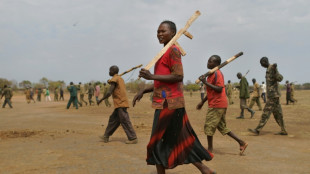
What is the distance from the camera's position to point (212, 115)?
5.33 m

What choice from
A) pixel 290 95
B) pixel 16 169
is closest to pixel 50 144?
pixel 16 169

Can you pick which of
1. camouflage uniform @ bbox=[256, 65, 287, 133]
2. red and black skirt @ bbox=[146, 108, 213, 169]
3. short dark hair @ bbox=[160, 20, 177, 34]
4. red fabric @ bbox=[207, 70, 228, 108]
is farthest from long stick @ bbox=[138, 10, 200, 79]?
camouflage uniform @ bbox=[256, 65, 287, 133]

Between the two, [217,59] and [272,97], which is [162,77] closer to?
[217,59]

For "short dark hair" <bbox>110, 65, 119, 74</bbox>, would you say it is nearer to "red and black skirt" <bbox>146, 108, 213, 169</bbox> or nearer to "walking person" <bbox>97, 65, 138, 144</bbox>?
"walking person" <bbox>97, 65, 138, 144</bbox>

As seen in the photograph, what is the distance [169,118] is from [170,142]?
0.97 ft

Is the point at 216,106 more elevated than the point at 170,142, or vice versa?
the point at 216,106

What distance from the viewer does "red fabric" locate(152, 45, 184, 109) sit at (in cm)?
325

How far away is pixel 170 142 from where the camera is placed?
334cm

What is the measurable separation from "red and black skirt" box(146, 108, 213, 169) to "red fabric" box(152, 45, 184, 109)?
0.10m

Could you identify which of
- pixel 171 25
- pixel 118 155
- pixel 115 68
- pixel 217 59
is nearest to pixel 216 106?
pixel 217 59

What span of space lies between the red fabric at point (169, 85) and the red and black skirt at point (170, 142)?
10cm

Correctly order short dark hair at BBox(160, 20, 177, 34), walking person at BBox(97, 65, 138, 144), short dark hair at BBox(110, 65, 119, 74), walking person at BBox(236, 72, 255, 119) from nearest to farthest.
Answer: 1. short dark hair at BBox(160, 20, 177, 34)
2. walking person at BBox(97, 65, 138, 144)
3. short dark hair at BBox(110, 65, 119, 74)
4. walking person at BBox(236, 72, 255, 119)

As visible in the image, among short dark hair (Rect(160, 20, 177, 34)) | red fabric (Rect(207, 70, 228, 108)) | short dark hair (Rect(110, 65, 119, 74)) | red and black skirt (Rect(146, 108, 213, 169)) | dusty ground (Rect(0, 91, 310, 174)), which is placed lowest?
dusty ground (Rect(0, 91, 310, 174))

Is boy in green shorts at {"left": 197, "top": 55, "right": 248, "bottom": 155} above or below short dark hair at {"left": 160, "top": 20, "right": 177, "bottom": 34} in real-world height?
below
